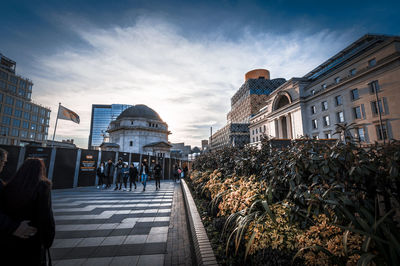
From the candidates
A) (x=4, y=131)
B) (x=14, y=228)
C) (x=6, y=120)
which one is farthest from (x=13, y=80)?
(x=14, y=228)

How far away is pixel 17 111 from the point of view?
228 feet

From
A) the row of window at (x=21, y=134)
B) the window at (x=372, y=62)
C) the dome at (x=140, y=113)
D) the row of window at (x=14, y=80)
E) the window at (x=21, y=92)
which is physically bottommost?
the row of window at (x=21, y=134)

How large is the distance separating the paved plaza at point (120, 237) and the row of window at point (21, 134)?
285 ft

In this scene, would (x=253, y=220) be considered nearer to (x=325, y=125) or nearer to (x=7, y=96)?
(x=325, y=125)

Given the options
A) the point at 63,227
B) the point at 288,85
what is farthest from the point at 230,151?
the point at 288,85

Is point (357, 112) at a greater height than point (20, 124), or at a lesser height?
lesser

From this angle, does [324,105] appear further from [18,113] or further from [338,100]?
[18,113]

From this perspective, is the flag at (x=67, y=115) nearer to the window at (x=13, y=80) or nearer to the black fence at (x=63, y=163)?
the black fence at (x=63, y=163)

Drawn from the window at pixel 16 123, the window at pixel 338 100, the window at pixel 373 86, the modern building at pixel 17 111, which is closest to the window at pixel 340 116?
the window at pixel 338 100

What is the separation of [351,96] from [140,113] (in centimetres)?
4942

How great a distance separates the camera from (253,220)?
3.18m

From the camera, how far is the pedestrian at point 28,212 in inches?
77.5

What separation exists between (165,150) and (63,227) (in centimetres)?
4344

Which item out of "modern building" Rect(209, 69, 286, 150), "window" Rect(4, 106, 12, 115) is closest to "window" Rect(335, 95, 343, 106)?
"modern building" Rect(209, 69, 286, 150)
